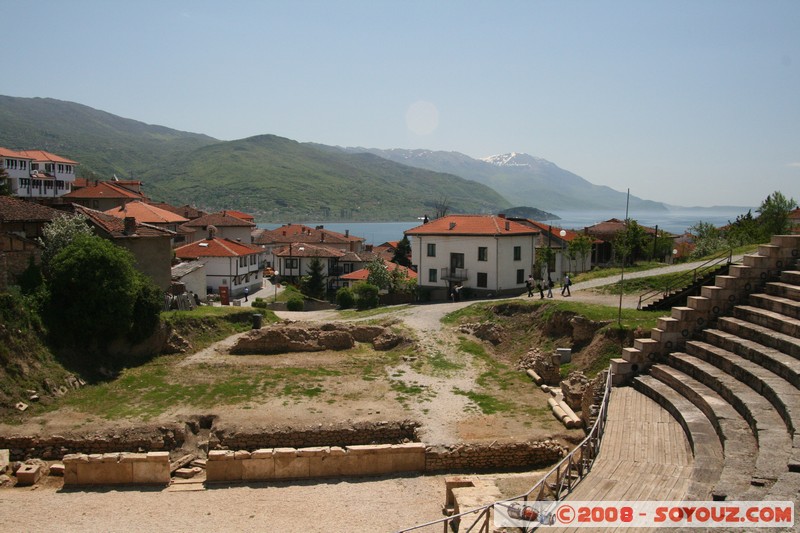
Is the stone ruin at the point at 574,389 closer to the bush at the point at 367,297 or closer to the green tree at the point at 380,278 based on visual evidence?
the bush at the point at 367,297

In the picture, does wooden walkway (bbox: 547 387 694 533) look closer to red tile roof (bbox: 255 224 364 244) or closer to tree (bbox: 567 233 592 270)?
tree (bbox: 567 233 592 270)

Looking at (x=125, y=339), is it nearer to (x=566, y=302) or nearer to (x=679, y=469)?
(x=566, y=302)

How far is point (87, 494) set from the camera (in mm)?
18078

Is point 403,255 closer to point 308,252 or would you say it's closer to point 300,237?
point 308,252

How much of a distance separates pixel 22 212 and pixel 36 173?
62348 millimetres

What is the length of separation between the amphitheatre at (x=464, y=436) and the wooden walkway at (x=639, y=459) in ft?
0.17

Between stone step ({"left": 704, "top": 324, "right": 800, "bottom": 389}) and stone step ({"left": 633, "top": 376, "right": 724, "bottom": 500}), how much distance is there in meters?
2.04

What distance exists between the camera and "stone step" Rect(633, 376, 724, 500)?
1124cm

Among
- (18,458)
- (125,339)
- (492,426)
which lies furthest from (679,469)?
(125,339)

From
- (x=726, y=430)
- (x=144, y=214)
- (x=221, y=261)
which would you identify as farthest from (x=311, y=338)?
(x=144, y=214)

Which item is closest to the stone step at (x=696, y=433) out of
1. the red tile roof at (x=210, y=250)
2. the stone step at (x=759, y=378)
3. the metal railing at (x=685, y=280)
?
the stone step at (x=759, y=378)

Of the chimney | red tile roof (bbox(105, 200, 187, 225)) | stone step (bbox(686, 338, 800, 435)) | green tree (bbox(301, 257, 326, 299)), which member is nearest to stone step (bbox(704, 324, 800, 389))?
stone step (bbox(686, 338, 800, 435))

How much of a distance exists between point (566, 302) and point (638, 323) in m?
6.72

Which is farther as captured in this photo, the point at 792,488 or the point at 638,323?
the point at 638,323
